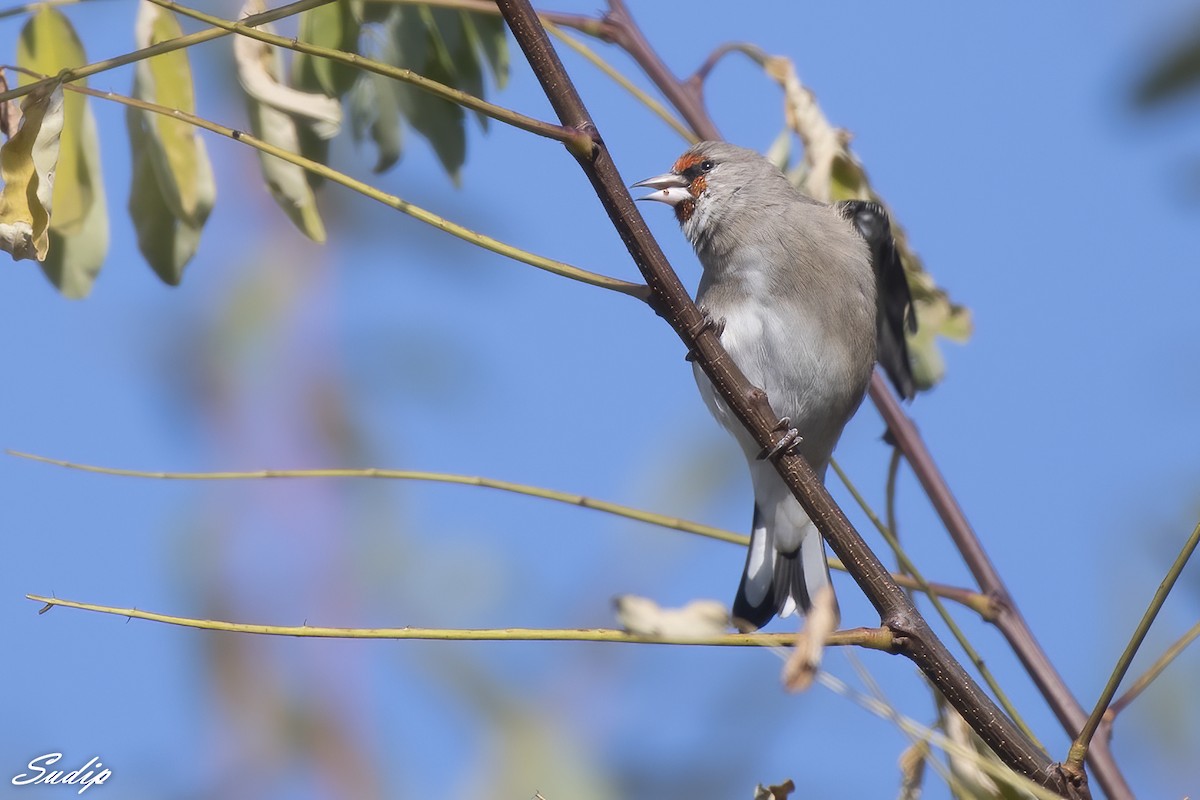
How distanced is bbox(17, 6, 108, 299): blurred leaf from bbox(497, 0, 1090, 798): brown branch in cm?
112

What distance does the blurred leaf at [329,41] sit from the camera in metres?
2.52

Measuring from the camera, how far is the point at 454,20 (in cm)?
268

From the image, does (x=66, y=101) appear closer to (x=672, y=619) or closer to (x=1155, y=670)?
(x=672, y=619)

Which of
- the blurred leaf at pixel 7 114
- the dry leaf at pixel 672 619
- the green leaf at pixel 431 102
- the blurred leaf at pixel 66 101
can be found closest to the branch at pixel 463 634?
the dry leaf at pixel 672 619

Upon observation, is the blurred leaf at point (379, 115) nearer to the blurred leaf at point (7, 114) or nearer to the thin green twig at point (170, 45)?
the blurred leaf at point (7, 114)

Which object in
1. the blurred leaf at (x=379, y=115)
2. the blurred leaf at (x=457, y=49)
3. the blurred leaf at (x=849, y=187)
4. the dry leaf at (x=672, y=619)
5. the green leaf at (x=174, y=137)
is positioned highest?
the blurred leaf at (x=849, y=187)

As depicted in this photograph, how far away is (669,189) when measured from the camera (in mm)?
4258

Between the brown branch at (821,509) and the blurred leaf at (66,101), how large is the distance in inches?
44.4

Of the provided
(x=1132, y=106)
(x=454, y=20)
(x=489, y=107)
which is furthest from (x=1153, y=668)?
(x=454, y=20)

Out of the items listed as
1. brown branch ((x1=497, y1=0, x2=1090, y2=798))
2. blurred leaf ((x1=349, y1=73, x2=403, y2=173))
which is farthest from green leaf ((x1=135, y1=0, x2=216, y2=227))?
brown branch ((x1=497, y1=0, x2=1090, y2=798))

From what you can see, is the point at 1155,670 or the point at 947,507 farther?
the point at 947,507

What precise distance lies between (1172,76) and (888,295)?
1.95 meters

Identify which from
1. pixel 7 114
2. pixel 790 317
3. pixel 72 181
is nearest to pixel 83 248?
pixel 72 181

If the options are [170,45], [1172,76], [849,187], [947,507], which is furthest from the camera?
[849,187]
